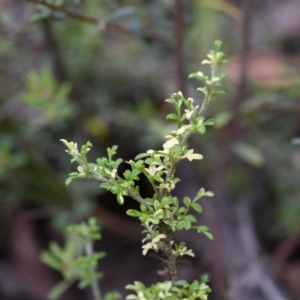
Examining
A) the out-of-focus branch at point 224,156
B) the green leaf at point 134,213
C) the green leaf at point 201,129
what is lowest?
the green leaf at point 134,213

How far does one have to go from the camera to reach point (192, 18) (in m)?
1.53

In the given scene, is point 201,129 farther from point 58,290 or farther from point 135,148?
point 135,148

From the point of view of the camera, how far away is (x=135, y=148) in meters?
1.37

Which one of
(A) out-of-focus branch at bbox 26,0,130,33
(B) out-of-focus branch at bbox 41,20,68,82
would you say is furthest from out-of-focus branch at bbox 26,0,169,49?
(B) out-of-focus branch at bbox 41,20,68,82

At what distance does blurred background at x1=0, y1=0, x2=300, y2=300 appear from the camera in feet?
3.61

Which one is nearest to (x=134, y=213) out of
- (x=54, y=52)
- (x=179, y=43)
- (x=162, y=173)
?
(x=162, y=173)

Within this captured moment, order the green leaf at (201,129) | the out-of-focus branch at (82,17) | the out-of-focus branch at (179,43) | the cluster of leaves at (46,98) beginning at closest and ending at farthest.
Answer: the green leaf at (201,129), the out-of-focus branch at (82,17), the out-of-focus branch at (179,43), the cluster of leaves at (46,98)

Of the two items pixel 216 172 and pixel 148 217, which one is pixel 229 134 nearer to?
pixel 216 172

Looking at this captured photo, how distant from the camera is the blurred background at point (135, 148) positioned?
110 centimetres

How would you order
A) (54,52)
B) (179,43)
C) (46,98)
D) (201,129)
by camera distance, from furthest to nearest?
(54,52) < (46,98) < (179,43) < (201,129)

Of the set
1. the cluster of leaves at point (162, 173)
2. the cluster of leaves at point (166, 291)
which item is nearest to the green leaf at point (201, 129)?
the cluster of leaves at point (162, 173)

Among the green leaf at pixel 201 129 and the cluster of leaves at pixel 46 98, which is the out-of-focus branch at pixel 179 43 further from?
the green leaf at pixel 201 129

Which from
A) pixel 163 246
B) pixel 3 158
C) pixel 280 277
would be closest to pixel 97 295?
pixel 163 246

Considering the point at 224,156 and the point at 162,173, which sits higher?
the point at 224,156
